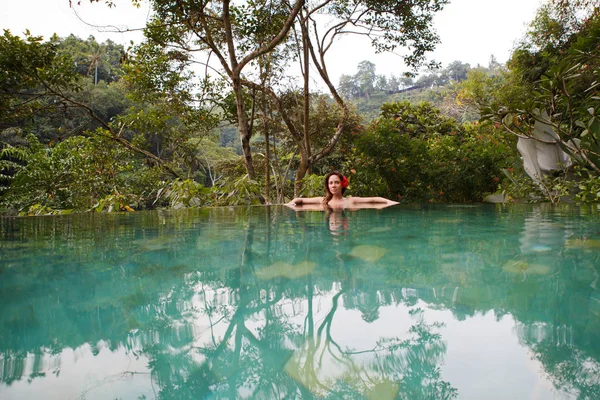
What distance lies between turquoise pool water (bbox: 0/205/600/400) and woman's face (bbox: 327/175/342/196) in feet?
14.5

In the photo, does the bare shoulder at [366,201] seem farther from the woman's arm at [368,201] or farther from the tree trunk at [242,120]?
the tree trunk at [242,120]

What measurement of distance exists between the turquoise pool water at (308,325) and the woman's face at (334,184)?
4425 millimetres

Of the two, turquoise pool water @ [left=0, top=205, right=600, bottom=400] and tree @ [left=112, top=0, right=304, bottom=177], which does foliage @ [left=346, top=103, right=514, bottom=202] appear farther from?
turquoise pool water @ [left=0, top=205, right=600, bottom=400]

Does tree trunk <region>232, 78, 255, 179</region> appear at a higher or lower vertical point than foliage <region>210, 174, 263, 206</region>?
higher

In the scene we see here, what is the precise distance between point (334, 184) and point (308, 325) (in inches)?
209

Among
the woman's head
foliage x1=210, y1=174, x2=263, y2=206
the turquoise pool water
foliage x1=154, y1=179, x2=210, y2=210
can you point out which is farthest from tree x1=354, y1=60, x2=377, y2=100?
the turquoise pool water

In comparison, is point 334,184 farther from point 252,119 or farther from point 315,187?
point 252,119

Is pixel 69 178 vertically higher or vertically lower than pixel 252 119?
lower

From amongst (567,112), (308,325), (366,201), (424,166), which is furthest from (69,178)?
(308,325)

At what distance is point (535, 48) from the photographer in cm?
1538

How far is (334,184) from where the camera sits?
6109 mm

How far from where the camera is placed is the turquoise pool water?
0.61 m

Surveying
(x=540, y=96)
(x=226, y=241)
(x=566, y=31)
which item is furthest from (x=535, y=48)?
(x=226, y=241)

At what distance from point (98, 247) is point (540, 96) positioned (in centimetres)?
472
